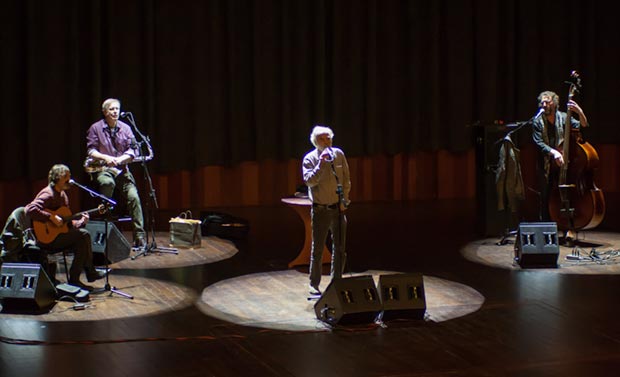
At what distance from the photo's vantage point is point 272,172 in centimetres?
1388

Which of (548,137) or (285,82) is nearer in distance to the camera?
(548,137)

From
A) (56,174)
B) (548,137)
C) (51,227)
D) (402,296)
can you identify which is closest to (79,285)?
(51,227)

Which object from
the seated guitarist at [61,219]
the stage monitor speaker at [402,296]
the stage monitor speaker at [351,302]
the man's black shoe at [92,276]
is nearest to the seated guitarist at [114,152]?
the man's black shoe at [92,276]

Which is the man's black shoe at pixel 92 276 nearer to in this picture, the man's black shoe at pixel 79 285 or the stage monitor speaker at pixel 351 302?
the man's black shoe at pixel 79 285

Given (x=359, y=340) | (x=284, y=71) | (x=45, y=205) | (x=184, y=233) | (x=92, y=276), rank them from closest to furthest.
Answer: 1. (x=359, y=340)
2. (x=45, y=205)
3. (x=92, y=276)
4. (x=184, y=233)
5. (x=284, y=71)

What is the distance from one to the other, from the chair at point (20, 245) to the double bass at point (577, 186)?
5.08m

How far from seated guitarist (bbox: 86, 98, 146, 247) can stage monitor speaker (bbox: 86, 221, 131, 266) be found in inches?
17.0

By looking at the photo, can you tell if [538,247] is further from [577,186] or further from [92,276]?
[92,276]

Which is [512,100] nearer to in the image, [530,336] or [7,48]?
[7,48]

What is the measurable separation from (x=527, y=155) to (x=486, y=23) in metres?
2.12

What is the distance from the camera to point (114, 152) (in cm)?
1013

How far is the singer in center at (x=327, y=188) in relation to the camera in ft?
25.3

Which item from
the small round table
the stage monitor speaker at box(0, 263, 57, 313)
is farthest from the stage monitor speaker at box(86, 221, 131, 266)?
the small round table

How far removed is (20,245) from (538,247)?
4705 mm
